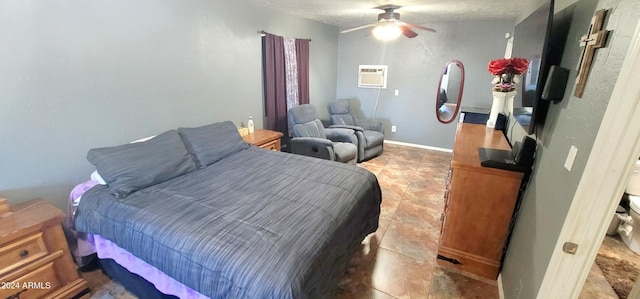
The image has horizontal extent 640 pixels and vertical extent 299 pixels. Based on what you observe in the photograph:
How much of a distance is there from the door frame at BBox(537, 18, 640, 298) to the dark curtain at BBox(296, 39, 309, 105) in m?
3.80

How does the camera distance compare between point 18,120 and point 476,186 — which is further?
point 476,186

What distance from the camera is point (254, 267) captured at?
4.05ft

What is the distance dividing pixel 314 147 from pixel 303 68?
1.48 m

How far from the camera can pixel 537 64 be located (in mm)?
1582

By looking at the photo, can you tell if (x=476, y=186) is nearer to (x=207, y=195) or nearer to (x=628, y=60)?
(x=628, y=60)

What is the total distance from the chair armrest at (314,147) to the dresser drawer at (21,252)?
2.67 metres

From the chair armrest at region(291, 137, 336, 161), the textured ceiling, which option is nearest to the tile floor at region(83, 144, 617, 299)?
the chair armrest at region(291, 137, 336, 161)

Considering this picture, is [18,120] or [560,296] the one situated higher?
[18,120]

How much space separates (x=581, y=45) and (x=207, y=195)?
87.9 inches

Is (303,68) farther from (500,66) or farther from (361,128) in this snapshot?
(500,66)

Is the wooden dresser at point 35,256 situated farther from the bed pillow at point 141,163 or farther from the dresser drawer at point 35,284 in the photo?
the bed pillow at point 141,163

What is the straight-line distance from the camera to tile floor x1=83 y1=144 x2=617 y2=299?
6.14ft

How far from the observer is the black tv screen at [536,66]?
4.79ft

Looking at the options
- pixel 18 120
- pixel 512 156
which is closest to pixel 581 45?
pixel 512 156
